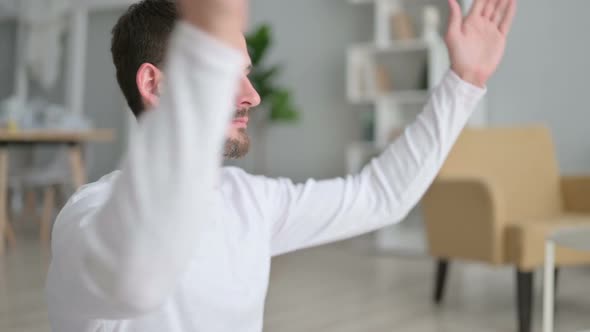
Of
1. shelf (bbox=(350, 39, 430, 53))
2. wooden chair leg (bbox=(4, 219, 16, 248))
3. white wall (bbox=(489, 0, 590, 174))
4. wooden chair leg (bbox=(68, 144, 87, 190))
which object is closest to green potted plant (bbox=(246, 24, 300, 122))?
shelf (bbox=(350, 39, 430, 53))

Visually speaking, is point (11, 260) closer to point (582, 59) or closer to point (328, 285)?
point (328, 285)

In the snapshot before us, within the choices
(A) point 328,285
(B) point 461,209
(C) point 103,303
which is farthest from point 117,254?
(A) point 328,285

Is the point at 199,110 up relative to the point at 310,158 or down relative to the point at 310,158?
up

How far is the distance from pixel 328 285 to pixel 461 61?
293 centimetres

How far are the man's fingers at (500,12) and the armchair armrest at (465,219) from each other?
83.6 inches

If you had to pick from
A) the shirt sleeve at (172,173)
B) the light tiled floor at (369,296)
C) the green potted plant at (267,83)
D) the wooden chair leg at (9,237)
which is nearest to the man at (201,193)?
the shirt sleeve at (172,173)

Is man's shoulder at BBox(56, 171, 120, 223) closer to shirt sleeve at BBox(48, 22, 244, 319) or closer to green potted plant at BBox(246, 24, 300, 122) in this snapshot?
shirt sleeve at BBox(48, 22, 244, 319)

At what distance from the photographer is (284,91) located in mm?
5785

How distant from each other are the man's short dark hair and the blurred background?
1.81m

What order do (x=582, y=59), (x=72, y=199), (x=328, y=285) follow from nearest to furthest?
(x=72, y=199) < (x=328, y=285) < (x=582, y=59)

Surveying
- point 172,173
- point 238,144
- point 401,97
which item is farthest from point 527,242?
point 172,173

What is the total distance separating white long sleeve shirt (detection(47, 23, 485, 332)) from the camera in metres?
0.42

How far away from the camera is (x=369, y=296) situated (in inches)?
133

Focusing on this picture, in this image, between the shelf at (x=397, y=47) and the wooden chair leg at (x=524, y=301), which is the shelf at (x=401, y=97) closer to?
the shelf at (x=397, y=47)
